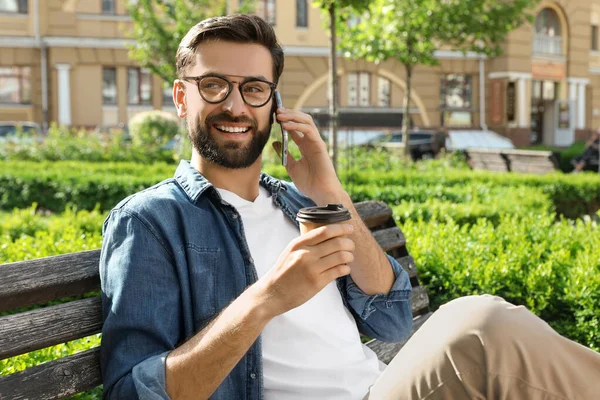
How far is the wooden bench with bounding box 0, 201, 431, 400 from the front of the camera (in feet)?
6.20

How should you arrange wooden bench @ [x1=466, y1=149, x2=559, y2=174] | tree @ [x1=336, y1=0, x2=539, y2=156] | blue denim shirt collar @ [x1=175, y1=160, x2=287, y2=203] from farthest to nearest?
1. tree @ [x1=336, y1=0, x2=539, y2=156]
2. wooden bench @ [x1=466, y1=149, x2=559, y2=174]
3. blue denim shirt collar @ [x1=175, y1=160, x2=287, y2=203]

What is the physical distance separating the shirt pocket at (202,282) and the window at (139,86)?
2648cm

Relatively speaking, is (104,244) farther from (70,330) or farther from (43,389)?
(43,389)

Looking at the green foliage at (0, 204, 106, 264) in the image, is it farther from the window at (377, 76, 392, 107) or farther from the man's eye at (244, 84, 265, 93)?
the window at (377, 76, 392, 107)

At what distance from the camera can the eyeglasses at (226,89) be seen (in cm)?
228

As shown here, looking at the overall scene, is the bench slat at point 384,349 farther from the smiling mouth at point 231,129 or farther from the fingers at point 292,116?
the smiling mouth at point 231,129

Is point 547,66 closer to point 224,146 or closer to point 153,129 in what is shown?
point 153,129

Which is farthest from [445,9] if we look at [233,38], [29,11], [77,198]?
[29,11]

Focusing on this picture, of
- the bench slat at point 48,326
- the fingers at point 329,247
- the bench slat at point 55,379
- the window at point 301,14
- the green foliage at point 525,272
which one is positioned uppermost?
the window at point 301,14

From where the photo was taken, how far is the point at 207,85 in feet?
7.51

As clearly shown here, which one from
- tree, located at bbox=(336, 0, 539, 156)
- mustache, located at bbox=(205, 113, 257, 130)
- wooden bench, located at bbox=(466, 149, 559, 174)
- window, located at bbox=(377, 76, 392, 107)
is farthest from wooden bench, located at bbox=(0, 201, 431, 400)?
window, located at bbox=(377, 76, 392, 107)

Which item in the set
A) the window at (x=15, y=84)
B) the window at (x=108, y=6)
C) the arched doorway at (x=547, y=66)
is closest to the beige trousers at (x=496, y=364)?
the window at (x=15, y=84)

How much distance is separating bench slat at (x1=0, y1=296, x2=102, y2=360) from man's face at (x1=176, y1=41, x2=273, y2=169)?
0.57 meters

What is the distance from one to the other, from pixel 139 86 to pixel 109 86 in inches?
42.4
